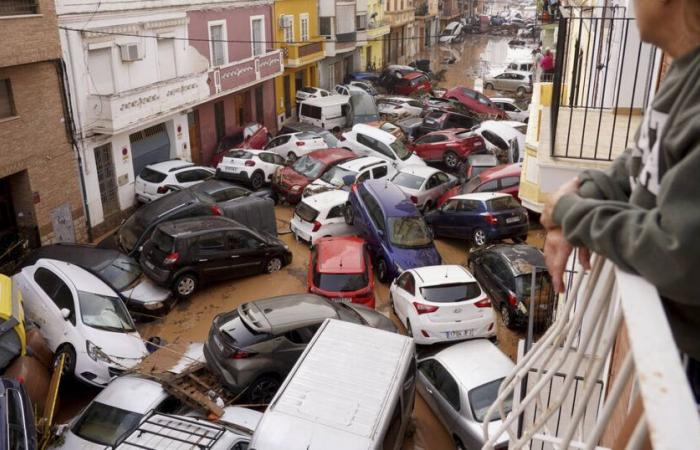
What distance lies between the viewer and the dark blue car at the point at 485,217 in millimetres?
15305

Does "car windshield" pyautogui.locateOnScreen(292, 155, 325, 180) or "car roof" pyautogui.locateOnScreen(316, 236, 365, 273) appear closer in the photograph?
"car roof" pyautogui.locateOnScreen(316, 236, 365, 273)

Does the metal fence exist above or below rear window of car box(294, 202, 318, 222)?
above

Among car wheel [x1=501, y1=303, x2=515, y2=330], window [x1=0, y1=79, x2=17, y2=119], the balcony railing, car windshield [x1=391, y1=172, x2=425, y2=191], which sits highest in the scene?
the balcony railing

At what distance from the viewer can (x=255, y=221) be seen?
50.2ft

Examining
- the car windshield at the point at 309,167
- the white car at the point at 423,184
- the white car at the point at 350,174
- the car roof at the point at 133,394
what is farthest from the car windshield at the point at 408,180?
the car roof at the point at 133,394

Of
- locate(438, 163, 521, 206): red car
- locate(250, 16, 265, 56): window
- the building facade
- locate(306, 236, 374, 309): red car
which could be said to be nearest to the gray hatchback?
locate(306, 236, 374, 309): red car

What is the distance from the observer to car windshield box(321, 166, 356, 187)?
17844 millimetres

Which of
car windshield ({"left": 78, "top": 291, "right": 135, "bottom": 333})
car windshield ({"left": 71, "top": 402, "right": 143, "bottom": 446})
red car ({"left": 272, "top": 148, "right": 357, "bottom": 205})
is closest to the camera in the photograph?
car windshield ({"left": 71, "top": 402, "right": 143, "bottom": 446})

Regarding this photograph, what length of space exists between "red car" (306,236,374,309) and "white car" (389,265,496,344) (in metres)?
0.93

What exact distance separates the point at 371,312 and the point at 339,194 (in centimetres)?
598

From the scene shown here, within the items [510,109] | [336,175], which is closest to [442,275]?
[336,175]

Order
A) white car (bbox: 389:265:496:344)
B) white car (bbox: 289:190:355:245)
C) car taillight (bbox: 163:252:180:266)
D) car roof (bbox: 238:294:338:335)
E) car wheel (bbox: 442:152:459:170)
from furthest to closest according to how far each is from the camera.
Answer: car wheel (bbox: 442:152:459:170)
white car (bbox: 289:190:355:245)
car taillight (bbox: 163:252:180:266)
white car (bbox: 389:265:496:344)
car roof (bbox: 238:294:338:335)

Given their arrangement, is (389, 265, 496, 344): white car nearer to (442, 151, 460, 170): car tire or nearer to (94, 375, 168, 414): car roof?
(94, 375, 168, 414): car roof

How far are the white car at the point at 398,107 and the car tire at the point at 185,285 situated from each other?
17617 millimetres
